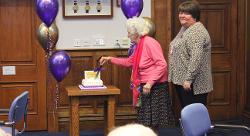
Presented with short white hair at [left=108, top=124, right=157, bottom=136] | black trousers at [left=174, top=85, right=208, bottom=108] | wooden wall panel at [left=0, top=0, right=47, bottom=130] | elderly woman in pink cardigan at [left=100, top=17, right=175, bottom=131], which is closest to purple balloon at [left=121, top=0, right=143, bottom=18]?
elderly woman in pink cardigan at [left=100, top=17, right=175, bottom=131]

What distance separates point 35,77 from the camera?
572 centimetres

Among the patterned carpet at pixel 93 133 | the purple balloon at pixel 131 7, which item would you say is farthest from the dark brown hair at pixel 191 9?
the patterned carpet at pixel 93 133

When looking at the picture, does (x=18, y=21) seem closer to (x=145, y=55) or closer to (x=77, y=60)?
(x=77, y=60)

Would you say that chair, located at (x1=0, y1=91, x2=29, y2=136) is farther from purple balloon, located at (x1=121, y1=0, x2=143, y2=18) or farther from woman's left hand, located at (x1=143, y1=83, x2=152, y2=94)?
purple balloon, located at (x1=121, y1=0, x2=143, y2=18)

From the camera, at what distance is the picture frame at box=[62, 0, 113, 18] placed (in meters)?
5.65

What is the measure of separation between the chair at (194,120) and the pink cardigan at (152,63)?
1.15m

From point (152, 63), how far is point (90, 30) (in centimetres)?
134

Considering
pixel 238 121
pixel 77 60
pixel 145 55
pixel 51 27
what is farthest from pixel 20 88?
pixel 238 121

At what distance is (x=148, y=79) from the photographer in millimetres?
4652

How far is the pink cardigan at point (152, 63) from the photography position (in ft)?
15.1

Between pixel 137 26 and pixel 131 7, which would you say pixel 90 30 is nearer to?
pixel 131 7

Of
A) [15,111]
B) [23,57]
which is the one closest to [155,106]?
[15,111]

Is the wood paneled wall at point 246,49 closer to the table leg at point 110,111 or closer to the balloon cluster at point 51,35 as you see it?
the table leg at point 110,111

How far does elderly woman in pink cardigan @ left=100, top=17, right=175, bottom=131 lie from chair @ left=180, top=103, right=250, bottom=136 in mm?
1152
